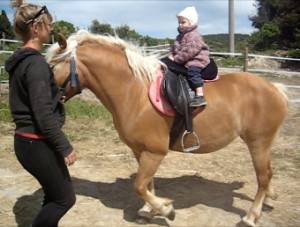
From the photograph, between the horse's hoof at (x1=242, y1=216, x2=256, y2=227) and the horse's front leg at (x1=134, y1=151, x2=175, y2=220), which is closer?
the horse's front leg at (x1=134, y1=151, x2=175, y2=220)

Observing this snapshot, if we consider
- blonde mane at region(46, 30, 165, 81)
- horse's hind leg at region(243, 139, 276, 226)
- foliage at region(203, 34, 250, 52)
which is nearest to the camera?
blonde mane at region(46, 30, 165, 81)

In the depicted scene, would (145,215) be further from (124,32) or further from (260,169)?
(124,32)

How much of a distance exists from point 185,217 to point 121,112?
1248mm

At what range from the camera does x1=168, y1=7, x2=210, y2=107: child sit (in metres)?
3.32

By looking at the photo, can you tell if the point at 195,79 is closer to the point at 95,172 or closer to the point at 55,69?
the point at 55,69

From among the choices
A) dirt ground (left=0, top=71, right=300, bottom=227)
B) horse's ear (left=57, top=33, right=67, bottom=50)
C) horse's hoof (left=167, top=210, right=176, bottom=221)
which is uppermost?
horse's ear (left=57, top=33, right=67, bottom=50)

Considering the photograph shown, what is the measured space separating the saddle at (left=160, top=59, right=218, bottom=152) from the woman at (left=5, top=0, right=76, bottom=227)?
103 centimetres

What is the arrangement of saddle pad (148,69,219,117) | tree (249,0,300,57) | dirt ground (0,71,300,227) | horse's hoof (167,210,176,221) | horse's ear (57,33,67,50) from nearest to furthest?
horse's ear (57,33,67,50) → saddle pad (148,69,219,117) → horse's hoof (167,210,176,221) → dirt ground (0,71,300,227) → tree (249,0,300,57)

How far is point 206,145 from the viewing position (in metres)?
3.51

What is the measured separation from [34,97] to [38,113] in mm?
103

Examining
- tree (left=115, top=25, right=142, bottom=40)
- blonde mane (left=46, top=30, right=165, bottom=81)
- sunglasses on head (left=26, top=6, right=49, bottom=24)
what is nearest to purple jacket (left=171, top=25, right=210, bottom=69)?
blonde mane (left=46, top=30, right=165, bottom=81)

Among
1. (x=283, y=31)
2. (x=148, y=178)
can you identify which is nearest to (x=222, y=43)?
(x=283, y=31)


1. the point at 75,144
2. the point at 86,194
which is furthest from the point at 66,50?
the point at 75,144

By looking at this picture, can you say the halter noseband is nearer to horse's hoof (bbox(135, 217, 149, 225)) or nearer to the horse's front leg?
the horse's front leg
